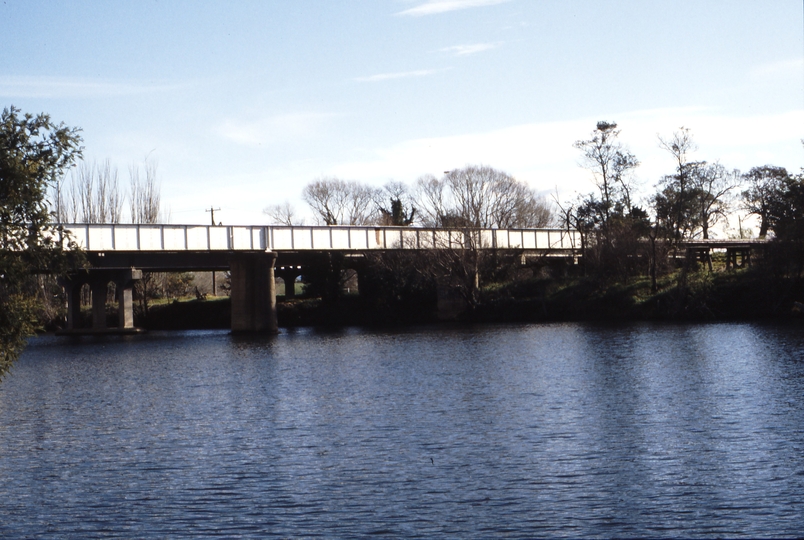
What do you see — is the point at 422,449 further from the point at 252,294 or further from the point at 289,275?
the point at 289,275

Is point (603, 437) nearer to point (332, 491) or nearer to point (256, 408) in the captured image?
point (332, 491)

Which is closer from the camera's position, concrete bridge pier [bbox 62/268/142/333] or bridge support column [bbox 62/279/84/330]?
concrete bridge pier [bbox 62/268/142/333]

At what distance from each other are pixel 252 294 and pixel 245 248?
5.56m

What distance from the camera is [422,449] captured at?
834 inches

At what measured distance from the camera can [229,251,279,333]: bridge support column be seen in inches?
3029

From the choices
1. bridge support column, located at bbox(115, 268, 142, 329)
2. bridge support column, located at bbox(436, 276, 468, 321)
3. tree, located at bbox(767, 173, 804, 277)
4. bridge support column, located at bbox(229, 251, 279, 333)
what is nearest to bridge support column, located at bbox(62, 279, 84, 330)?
bridge support column, located at bbox(115, 268, 142, 329)

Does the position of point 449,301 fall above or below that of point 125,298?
below

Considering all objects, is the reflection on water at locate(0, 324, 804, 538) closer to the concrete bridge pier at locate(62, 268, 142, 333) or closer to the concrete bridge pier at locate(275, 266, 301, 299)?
the concrete bridge pier at locate(62, 268, 142, 333)

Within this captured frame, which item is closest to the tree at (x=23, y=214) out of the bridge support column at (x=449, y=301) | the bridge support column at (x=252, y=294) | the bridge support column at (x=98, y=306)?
the bridge support column at (x=252, y=294)

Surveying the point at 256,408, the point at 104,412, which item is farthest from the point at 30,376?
the point at 256,408

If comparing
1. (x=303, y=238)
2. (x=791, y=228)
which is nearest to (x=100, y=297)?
(x=303, y=238)

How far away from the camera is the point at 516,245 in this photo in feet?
284

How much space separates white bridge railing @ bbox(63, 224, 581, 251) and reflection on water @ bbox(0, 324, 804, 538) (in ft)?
87.7

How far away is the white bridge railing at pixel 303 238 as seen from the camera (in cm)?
6819
